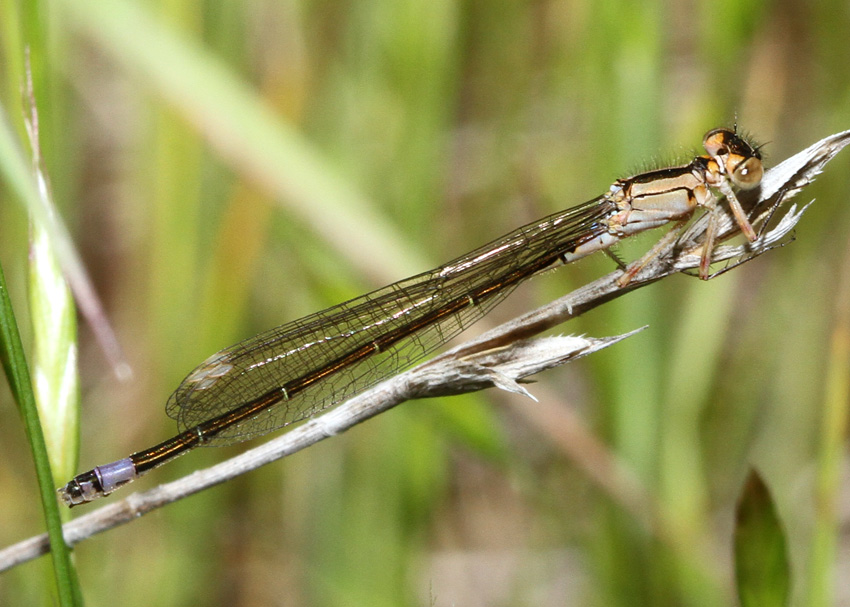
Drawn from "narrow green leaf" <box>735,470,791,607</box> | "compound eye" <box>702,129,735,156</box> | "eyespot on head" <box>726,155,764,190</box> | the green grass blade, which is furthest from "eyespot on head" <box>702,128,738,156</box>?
the green grass blade

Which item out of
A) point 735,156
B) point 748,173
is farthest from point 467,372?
point 735,156

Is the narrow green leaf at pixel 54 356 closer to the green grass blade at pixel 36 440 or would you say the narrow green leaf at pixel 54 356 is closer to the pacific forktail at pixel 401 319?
the green grass blade at pixel 36 440

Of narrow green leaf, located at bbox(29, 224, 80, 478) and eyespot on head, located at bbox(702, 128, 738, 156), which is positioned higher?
eyespot on head, located at bbox(702, 128, 738, 156)

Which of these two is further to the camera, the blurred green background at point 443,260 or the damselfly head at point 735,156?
the blurred green background at point 443,260

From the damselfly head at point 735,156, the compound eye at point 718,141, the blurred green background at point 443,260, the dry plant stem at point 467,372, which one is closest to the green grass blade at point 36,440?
the dry plant stem at point 467,372

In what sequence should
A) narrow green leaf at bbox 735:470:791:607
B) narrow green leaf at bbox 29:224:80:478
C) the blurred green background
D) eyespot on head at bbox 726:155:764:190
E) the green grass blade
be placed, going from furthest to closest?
1. the blurred green background
2. eyespot on head at bbox 726:155:764:190
3. narrow green leaf at bbox 29:224:80:478
4. narrow green leaf at bbox 735:470:791:607
5. the green grass blade

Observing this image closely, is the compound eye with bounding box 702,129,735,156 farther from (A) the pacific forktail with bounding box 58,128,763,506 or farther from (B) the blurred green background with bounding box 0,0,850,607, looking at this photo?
(B) the blurred green background with bounding box 0,0,850,607

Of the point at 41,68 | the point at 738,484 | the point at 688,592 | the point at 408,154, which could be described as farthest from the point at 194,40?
the point at 738,484
